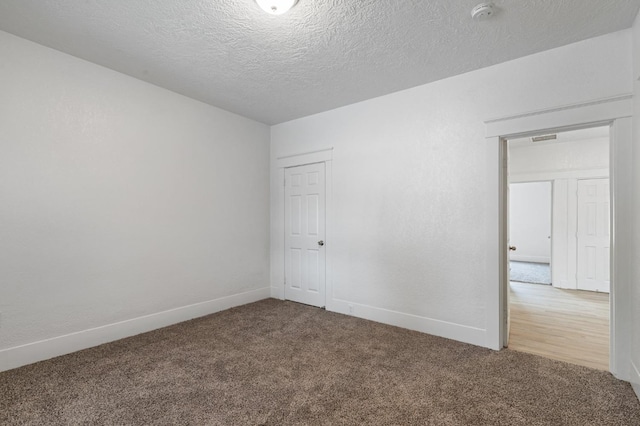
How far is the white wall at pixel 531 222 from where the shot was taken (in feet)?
29.6

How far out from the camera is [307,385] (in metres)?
2.27

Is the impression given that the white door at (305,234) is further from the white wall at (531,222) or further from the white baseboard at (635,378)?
the white wall at (531,222)

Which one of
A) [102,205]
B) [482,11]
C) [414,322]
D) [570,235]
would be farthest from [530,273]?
[102,205]

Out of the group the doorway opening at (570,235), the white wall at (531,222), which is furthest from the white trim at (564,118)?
the white wall at (531,222)

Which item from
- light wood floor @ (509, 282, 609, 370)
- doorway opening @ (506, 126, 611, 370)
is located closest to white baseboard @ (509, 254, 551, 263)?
doorway opening @ (506, 126, 611, 370)

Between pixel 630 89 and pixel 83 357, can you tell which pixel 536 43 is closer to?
pixel 630 89

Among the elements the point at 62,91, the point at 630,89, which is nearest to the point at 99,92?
the point at 62,91

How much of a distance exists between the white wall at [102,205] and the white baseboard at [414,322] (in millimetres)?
1632

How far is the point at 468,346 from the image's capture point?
2.98m

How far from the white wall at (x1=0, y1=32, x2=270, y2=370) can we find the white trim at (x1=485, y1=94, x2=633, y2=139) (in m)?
3.44

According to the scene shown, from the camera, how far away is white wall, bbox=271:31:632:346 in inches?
106

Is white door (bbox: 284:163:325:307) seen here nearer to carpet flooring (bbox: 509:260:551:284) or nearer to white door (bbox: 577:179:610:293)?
carpet flooring (bbox: 509:260:551:284)

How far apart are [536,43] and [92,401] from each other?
4.51 metres

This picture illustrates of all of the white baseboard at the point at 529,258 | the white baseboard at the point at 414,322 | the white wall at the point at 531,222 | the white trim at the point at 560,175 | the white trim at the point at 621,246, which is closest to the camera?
the white trim at the point at 621,246
